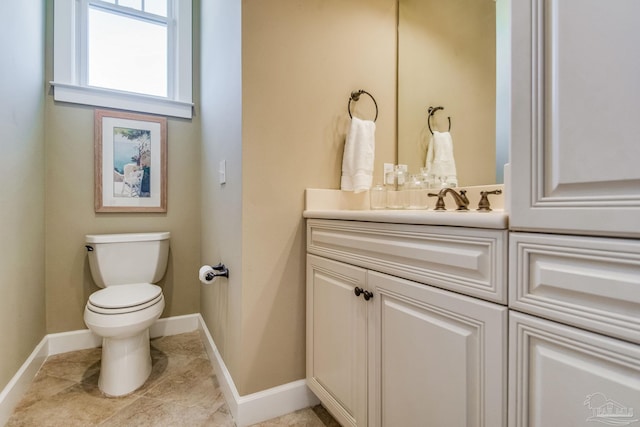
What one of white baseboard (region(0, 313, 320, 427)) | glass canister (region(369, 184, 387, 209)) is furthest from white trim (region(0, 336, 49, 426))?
glass canister (region(369, 184, 387, 209))

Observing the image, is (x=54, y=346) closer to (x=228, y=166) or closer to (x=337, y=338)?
(x=228, y=166)

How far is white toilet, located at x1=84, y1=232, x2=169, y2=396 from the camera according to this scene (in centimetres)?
145

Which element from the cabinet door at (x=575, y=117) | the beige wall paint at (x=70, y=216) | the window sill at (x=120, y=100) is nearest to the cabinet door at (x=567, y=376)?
the cabinet door at (x=575, y=117)

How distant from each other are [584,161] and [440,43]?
1.16m

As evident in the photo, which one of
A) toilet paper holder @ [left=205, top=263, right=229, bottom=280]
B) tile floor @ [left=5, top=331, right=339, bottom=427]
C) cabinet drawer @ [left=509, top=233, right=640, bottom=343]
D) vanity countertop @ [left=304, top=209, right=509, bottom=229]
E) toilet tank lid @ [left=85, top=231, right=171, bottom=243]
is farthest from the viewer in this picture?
toilet tank lid @ [left=85, top=231, right=171, bottom=243]

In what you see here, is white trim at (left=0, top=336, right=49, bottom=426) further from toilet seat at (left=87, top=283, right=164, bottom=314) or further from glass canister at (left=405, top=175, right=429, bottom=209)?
glass canister at (left=405, top=175, right=429, bottom=209)

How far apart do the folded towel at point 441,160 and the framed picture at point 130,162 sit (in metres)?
1.77

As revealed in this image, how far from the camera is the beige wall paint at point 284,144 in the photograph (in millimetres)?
1269

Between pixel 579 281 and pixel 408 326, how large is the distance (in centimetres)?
43

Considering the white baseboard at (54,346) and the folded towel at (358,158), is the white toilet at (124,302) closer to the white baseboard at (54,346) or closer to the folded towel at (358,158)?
the white baseboard at (54,346)

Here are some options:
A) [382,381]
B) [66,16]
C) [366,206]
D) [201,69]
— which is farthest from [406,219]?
[66,16]

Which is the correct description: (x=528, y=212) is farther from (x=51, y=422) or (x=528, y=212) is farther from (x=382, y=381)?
(x=51, y=422)

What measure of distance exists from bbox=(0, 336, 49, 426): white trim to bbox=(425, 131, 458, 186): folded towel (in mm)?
2118

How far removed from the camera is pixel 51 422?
1.29 m
